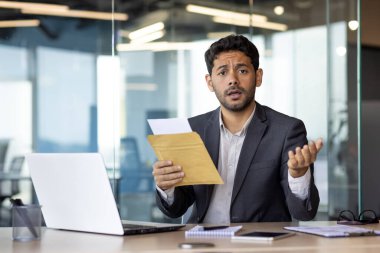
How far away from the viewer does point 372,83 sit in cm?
659

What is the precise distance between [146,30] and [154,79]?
0.40 m

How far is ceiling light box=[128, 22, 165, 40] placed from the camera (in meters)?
6.13

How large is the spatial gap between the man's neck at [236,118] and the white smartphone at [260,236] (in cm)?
90

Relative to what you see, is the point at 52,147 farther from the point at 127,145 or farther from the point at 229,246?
the point at 229,246

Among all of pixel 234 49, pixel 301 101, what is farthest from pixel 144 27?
pixel 234 49

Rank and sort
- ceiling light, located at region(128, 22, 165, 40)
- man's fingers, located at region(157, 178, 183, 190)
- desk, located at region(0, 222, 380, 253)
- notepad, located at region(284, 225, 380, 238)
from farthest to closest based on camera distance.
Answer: ceiling light, located at region(128, 22, 165, 40), man's fingers, located at region(157, 178, 183, 190), notepad, located at region(284, 225, 380, 238), desk, located at region(0, 222, 380, 253)

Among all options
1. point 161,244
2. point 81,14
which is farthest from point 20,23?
point 161,244

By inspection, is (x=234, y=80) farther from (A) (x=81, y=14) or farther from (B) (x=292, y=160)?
(A) (x=81, y=14)

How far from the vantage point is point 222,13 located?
6441mm

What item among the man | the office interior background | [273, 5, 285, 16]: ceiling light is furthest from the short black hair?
[273, 5, 285, 16]: ceiling light

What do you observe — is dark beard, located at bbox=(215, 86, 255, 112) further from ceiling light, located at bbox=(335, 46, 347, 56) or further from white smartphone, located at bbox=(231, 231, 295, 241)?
ceiling light, located at bbox=(335, 46, 347, 56)

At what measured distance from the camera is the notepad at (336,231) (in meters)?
2.48

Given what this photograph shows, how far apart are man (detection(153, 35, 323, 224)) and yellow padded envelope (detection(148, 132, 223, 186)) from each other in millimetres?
229

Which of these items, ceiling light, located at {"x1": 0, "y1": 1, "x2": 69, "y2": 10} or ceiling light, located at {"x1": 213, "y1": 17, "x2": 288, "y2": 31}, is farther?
ceiling light, located at {"x1": 213, "y1": 17, "x2": 288, "y2": 31}
